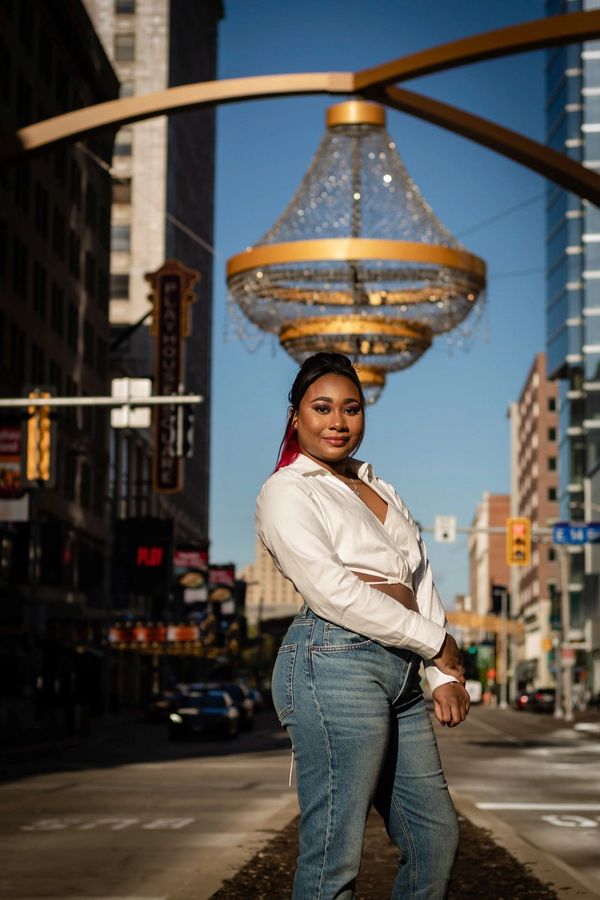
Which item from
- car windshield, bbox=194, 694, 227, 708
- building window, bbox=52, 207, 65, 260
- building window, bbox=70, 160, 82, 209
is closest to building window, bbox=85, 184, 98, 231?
building window, bbox=70, 160, 82, 209

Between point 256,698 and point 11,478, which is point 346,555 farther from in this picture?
point 256,698

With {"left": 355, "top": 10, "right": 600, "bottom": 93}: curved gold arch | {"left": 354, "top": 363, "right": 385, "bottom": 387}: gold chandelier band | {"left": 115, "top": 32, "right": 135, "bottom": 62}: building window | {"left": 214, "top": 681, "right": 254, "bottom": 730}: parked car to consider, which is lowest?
{"left": 214, "top": 681, "right": 254, "bottom": 730}: parked car

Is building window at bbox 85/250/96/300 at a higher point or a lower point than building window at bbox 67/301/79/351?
higher

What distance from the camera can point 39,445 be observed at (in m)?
26.8

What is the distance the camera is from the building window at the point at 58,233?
64625mm

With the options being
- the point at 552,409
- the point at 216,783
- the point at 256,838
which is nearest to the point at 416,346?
A: the point at 216,783

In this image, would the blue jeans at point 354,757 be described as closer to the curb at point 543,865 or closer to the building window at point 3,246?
the curb at point 543,865

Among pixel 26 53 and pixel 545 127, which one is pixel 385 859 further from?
pixel 545 127

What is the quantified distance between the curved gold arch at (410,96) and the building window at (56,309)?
49926 mm

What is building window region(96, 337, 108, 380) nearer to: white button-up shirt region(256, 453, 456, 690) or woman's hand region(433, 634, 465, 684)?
white button-up shirt region(256, 453, 456, 690)

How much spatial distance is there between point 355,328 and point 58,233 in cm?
4682

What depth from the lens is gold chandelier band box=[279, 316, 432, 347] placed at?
800 inches

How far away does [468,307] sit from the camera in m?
20.7

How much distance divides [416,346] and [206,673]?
4216 inches
